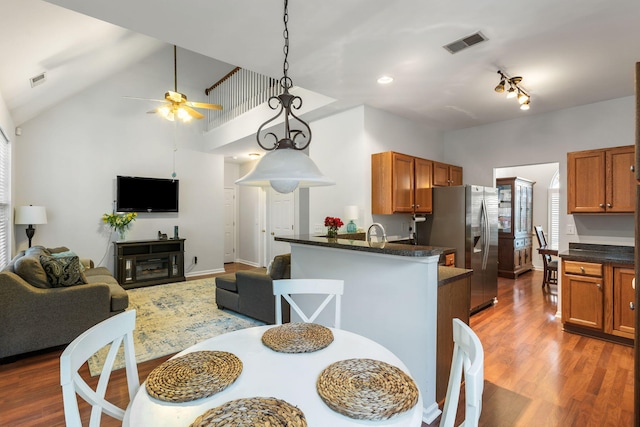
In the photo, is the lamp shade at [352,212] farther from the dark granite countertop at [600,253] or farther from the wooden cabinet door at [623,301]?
the wooden cabinet door at [623,301]

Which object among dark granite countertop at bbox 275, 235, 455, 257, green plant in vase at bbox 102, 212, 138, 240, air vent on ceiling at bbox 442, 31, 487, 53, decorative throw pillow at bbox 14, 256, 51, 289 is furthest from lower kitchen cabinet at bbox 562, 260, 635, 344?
green plant in vase at bbox 102, 212, 138, 240

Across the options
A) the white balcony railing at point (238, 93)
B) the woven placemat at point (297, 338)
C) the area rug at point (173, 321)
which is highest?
the white balcony railing at point (238, 93)

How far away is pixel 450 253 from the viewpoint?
4.11m

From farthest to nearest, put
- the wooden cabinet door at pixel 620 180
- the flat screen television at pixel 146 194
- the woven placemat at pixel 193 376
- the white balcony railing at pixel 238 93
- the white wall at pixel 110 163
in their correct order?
the flat screen television at pixel 146 194
the white balcony railing at pixel 238 93
the white wall at pixel 110 163
the wooden cabinet door at pixel 620 180
the woven placemat at pixel 193 376

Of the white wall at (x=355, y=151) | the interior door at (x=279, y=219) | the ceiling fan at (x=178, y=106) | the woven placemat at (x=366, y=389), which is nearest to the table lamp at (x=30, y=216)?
the ceiling fan at (x=178, y=106)

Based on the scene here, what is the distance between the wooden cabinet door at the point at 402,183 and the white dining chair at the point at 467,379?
2.83 metres

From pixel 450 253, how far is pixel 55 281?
4.49m

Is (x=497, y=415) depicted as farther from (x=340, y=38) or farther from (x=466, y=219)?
(x=340, y=38)

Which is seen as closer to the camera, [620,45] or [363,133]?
[620,45]

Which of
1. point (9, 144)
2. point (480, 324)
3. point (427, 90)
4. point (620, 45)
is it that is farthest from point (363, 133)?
point (9, 144)

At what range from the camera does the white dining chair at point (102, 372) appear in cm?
97

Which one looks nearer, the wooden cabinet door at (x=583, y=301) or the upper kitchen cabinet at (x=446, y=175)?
the wooden cabinet door at (x=583, y=301)

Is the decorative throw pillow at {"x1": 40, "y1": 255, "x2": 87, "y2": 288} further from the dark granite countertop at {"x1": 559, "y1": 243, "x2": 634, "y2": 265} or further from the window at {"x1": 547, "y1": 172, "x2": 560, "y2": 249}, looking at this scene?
the window at {"x1": 547, "y1": 172, "x2": 560, "y2": 249}

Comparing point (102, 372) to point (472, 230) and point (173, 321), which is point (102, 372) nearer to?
point (173, 321)
